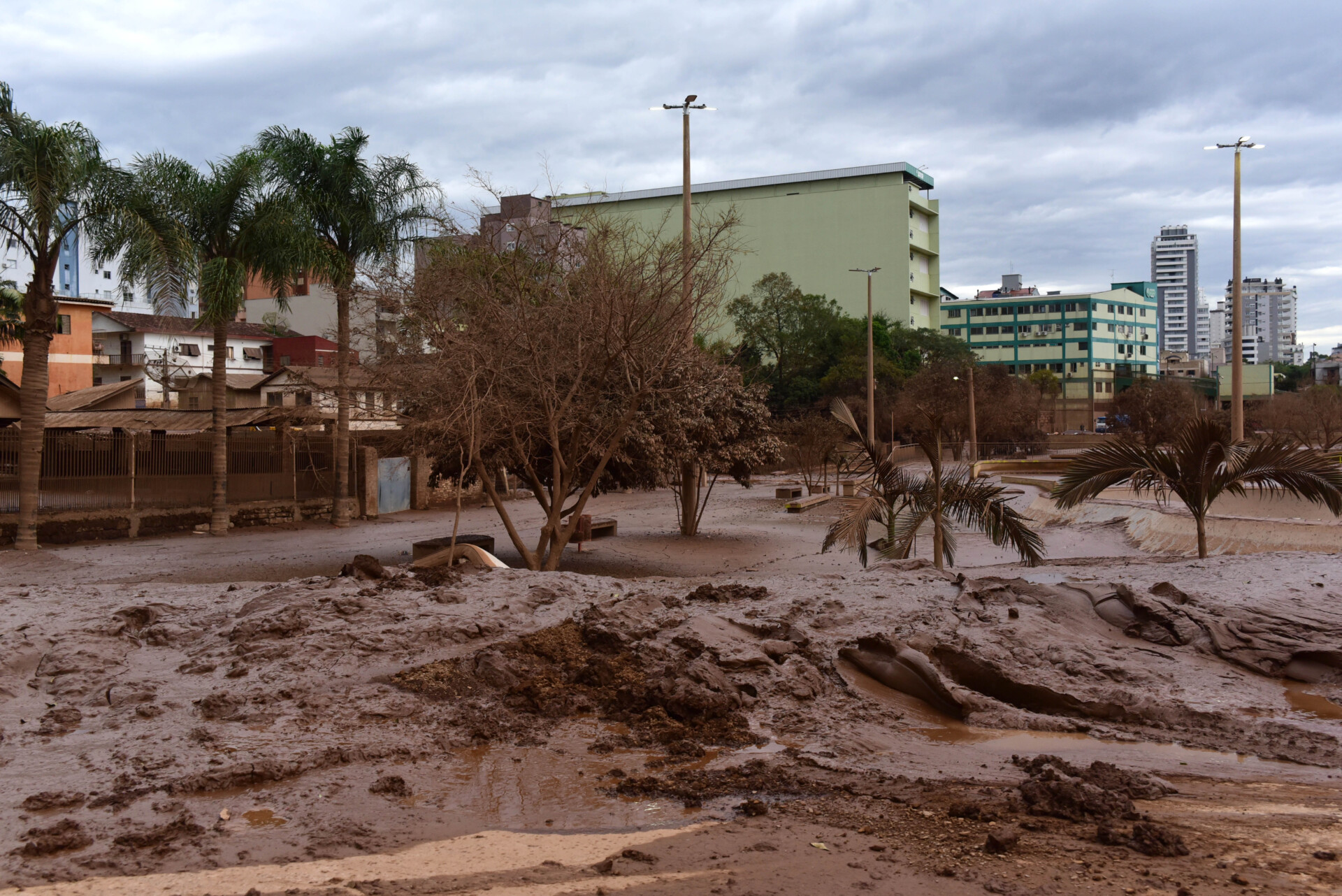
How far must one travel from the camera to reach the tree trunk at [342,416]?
21844mm

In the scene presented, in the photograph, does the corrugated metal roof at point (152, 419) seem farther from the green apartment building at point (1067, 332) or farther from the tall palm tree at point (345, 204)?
the green apartment building at point (1067, 332)

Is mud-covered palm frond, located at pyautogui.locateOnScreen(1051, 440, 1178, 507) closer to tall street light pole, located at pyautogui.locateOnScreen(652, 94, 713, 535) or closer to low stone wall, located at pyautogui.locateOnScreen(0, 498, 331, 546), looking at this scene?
tall street light pole, located at pyautogui.locateOnScreen(652, 94, 713, 535)

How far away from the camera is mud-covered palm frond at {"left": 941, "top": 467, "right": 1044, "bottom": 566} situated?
11.6m

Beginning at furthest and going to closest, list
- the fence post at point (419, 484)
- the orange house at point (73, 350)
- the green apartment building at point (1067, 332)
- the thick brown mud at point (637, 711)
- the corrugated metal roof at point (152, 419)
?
the green apartment building at point (1067, 332)
the orange house at point (73, 350)
the corrugated metal roof at point (152, 419)
the fence post at point (419, 484)
the thick brown mud at point (637, 711)

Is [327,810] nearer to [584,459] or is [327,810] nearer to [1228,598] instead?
[1228,598]

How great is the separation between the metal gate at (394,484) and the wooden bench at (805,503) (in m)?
10.5

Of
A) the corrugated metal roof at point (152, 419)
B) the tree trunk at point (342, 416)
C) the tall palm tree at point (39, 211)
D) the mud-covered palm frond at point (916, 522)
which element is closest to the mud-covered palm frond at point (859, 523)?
the mud-covered palm frond at point (916, 522)

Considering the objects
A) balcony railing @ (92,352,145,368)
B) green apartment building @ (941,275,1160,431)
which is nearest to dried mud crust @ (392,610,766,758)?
balcony railing @ (92,352,145,368)

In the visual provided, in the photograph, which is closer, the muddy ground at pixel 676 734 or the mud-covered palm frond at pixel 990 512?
the muddy ground at pixel 676 734

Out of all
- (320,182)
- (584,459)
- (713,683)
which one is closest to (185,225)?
(320,182)

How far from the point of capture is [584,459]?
14219 mm

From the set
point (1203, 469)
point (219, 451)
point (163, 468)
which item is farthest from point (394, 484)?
point (1203, 469)

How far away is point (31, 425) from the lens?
675 inches

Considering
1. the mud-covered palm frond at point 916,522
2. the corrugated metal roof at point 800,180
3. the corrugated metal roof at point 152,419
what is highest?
the corrugated metal roof at point 800,180
